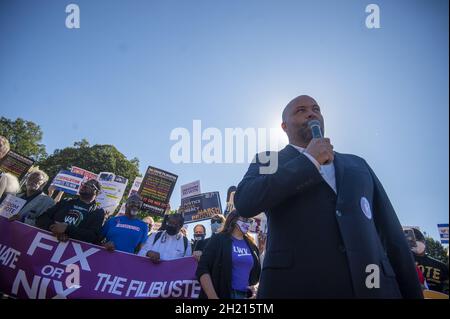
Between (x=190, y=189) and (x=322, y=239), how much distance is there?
990cm

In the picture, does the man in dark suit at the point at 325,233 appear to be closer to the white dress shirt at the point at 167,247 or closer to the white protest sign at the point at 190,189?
the white dress shirt at the point at 167,247

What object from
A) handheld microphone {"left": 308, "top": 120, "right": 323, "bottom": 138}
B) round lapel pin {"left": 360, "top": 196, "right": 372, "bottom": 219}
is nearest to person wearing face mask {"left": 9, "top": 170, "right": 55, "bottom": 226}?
handheld microphone {"left": 308, "top": 120, "right": 323, "bottom": 138}

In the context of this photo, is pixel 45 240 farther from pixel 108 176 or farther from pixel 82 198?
pixel 108 176

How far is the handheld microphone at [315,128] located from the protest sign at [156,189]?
878 centimetres

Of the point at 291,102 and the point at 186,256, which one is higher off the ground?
the point at 291,102

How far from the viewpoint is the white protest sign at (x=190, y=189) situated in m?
10.9

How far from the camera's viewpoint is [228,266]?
144 inches

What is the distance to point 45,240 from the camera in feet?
14.5

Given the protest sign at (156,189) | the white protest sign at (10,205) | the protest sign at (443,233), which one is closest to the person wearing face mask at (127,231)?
the white protest sign at (10,205)

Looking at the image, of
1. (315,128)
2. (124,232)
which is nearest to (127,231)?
(124,232)

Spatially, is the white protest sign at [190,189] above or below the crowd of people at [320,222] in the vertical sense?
above
